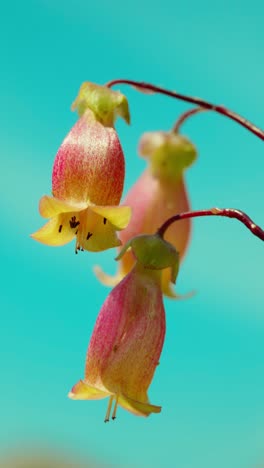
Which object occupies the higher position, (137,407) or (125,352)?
(125,352)

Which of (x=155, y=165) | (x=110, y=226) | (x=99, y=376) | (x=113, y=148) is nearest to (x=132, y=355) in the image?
(x=99, y=376)

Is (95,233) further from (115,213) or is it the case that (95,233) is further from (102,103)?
(102,103)

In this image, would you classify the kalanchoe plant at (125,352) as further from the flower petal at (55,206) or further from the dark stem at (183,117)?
the dark stem at (183,117)

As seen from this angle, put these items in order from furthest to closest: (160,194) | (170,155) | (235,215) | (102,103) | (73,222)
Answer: (170,155), (160,194), (102,103), (73,222), (235,215)

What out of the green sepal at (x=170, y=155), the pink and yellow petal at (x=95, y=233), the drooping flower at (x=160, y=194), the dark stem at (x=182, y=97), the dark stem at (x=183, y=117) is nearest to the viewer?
the pink and yellow petal at (x=95, y=233)

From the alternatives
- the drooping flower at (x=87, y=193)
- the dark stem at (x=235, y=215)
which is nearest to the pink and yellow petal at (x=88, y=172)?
the drooping flower at (x=87, y=193)

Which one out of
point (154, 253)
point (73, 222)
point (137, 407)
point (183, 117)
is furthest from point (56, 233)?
point (183, 117)

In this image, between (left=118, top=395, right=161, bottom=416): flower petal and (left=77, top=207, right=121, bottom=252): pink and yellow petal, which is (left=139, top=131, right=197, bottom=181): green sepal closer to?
(left=77, top=207, right=121, bottom=252): pink and yellow petal
